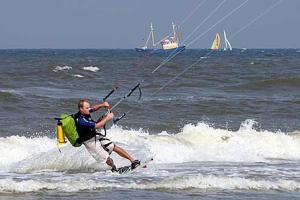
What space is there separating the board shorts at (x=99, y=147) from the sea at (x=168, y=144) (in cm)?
59

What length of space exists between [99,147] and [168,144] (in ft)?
20.6

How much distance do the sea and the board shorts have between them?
1.93ft

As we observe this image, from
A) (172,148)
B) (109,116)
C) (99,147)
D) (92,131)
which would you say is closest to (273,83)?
(172,148)

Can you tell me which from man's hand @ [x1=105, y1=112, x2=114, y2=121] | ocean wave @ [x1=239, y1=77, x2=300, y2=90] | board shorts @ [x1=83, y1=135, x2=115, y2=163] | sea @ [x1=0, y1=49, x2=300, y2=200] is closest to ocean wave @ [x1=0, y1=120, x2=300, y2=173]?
sea @ [x1=0, y1=49, x2=300, y2=200]

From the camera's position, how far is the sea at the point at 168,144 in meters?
12.5

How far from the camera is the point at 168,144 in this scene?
60.5 feet

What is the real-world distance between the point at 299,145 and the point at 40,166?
25.5 ft

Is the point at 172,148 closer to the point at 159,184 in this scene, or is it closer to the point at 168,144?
the point at 168,144

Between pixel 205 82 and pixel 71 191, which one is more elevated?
pixel 205 82

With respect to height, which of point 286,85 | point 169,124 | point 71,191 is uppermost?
point 286,85

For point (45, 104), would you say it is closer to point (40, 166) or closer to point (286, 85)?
point (40, 166)

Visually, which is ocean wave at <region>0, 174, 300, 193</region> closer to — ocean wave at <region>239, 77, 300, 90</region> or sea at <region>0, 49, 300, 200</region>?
sea at <region>0, 49, 300, 200</region>

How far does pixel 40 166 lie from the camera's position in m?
15.3

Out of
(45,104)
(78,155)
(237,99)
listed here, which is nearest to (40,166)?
(78,155)
